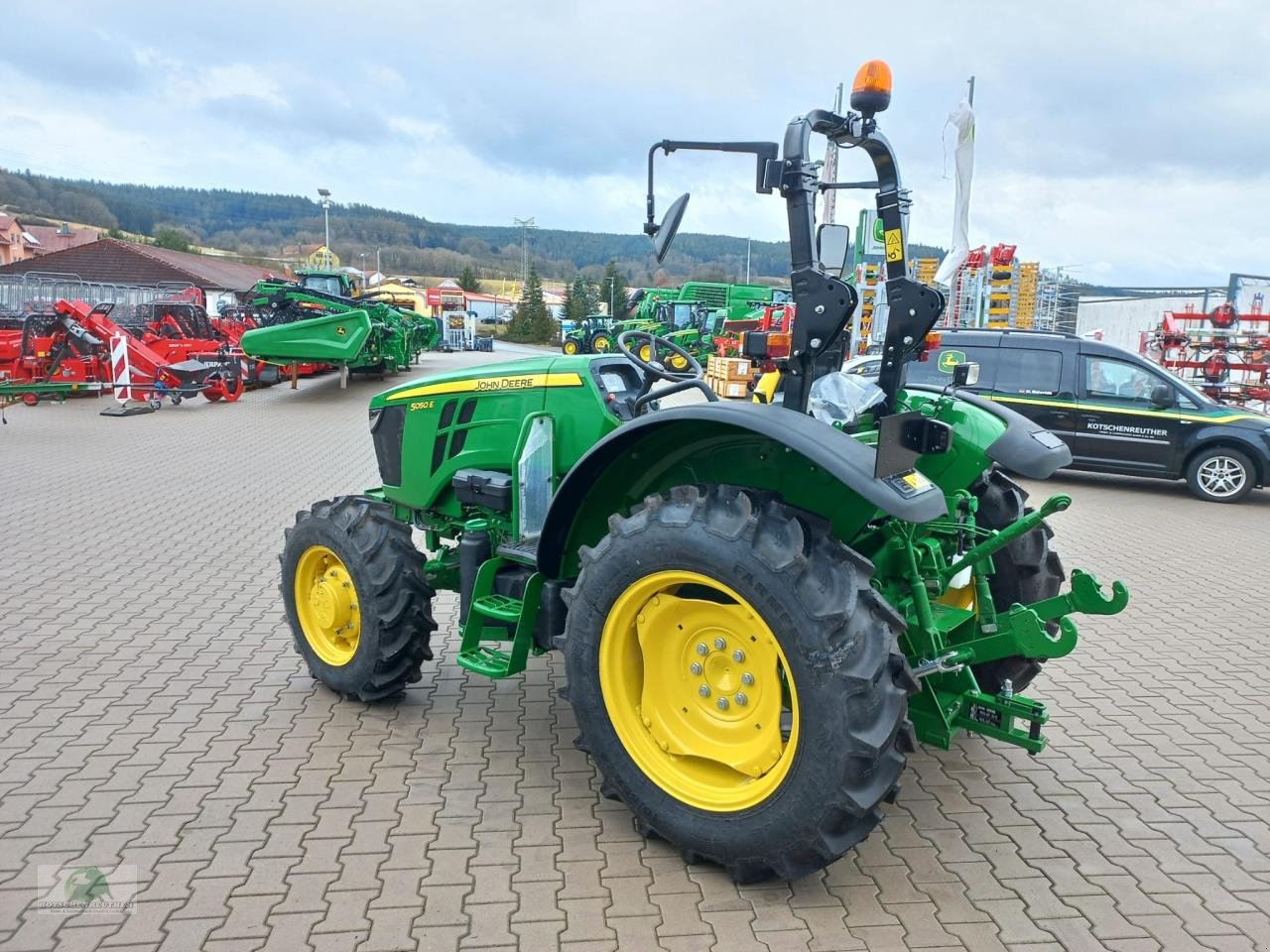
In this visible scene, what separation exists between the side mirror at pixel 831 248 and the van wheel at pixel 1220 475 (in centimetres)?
856

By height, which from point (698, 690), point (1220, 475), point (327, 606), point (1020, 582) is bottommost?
point (1220, 475)

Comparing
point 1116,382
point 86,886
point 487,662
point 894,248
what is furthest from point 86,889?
point 1116,382

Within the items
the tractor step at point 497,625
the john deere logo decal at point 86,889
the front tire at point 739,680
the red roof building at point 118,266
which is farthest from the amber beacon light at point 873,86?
the red roof building at point 118,266

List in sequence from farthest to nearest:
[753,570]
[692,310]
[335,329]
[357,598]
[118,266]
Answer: [118,266] → [692,310] → [335,329] → [357,598] → [753,570]

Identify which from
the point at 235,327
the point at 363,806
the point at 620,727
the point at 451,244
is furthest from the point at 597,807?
the point at 451,244

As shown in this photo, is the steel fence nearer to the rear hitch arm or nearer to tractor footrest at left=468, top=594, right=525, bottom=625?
tractor footrest at left=468, top=594, right=525, bottom=625

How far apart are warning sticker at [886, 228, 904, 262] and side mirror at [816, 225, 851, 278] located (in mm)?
167

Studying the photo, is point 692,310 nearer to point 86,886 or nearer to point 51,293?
point 51,293

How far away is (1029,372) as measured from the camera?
402 inches

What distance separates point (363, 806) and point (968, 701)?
84.8 inches

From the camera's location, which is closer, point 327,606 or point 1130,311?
point 327,606

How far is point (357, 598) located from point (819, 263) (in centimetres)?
236

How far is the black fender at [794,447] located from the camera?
2.44 metres

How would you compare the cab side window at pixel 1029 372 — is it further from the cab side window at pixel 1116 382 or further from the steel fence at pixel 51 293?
the steel fence at pixel 51 293
